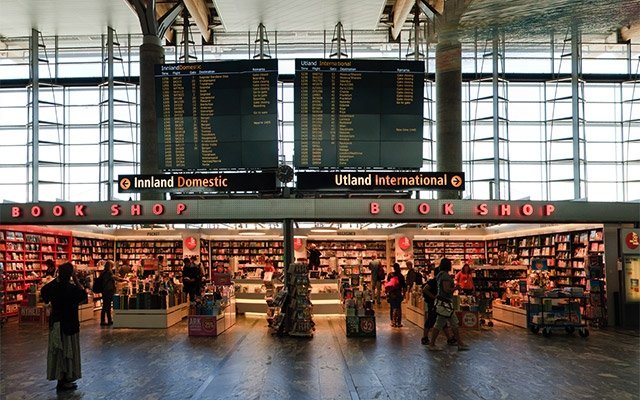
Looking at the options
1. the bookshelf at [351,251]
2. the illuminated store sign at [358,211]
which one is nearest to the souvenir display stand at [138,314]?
the illuminated store sign at [358,211]

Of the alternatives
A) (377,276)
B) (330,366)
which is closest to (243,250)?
(377,276)

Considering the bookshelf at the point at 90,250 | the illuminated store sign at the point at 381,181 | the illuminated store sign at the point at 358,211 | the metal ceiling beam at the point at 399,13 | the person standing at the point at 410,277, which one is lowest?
the person standing at the point at 410,277

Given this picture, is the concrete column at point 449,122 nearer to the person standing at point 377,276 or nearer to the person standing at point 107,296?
the person standing at point 377,276

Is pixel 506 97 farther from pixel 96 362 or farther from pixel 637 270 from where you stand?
pixel 96 362

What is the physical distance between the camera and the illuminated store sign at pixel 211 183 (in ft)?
44.8

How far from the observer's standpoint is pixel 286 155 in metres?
23.8

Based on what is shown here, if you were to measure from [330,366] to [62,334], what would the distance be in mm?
3518

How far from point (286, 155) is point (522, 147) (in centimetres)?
891

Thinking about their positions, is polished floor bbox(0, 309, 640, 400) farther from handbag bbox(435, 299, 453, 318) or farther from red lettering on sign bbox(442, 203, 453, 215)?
red lettering on sign bbox(442, 203, 453, 215)

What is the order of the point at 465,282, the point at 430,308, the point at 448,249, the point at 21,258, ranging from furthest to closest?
1. the point at 448,249
2. the point at 21,258
3. the point at 465,282
4. the point at 430,308

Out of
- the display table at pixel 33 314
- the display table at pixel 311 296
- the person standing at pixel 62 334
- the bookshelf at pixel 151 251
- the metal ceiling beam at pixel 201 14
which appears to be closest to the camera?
the person standing at pixel 62 334

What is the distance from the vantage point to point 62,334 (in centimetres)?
762

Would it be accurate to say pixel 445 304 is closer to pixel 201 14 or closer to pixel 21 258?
pixel 21 258

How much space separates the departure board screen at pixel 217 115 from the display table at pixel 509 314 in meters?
6.01
